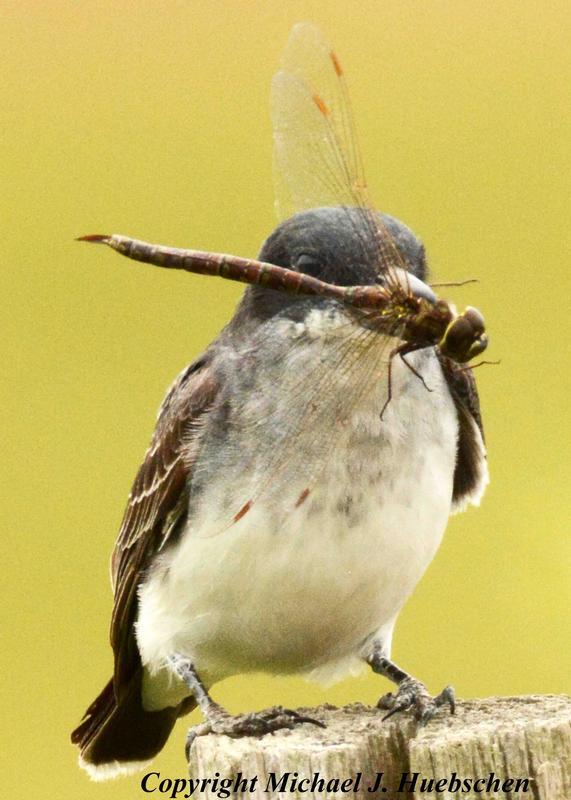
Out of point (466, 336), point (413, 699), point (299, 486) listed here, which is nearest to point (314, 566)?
point (299, 486)

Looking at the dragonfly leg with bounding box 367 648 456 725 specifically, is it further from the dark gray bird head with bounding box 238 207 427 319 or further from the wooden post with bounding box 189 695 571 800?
the dark gray bird head with bounding box 238 207 427 319

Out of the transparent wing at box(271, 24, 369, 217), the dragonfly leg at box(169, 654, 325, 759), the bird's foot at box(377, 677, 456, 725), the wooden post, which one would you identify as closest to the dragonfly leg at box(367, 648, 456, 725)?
the bird's foot at box(377, 677, 456, 725)

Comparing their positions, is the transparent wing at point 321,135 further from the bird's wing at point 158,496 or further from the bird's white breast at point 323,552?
the bird's wing at point 158,496

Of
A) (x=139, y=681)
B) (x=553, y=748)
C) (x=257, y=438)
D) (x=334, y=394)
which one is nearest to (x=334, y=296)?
(x=334, y=394)

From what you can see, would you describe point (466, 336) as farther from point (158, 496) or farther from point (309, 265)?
point (158, 496)

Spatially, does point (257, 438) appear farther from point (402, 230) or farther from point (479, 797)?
point (479, 797)

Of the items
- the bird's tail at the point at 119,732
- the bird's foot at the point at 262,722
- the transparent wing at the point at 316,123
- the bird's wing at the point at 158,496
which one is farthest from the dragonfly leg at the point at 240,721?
the transparent wing at the point at 316,123

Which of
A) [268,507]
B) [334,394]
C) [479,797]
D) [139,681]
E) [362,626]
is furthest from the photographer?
[139,681]
